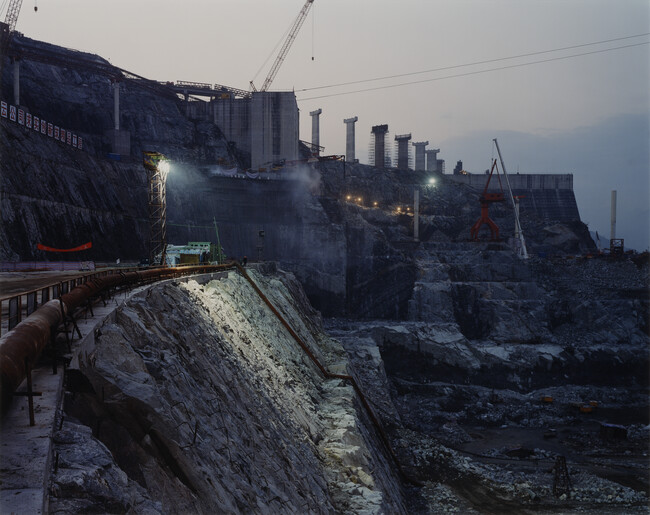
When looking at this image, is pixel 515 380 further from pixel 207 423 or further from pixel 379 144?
pixel 379 144

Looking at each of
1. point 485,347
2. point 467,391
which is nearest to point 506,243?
point 485,347

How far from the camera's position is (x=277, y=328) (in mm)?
28312

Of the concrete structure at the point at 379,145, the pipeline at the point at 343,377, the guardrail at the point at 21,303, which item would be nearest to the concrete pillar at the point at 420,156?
the concrete structure at the point at 379,145

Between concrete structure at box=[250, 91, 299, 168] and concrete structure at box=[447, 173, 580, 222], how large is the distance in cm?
4430

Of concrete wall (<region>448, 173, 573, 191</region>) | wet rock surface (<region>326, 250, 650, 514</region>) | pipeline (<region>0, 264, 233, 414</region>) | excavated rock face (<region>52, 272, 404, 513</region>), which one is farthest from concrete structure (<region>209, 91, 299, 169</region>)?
pipeline (<region>0, 264, 233, 414</region>)

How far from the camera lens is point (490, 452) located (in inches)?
1319

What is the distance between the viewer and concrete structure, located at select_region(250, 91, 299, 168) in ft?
273

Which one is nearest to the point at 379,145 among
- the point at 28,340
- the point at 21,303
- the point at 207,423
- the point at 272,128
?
the point at 272,128

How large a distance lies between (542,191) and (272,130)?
230ft

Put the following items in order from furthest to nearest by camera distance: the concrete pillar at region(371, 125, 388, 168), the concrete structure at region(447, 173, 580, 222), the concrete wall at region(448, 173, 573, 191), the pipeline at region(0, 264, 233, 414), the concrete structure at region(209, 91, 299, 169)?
the concrete wall at region(448, 173, 573, 191), the concrete structure at region(447, 173, 580, 222), the concrete pillar at region(371, 125, 388, 168), the concrete structure at region(209, 91, 299, 169), the pipeline at region(0, 264, 233, 414)

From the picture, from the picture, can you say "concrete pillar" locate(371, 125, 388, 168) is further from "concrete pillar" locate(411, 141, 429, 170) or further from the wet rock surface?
the wet rock surface

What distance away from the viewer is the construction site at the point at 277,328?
8477 mm

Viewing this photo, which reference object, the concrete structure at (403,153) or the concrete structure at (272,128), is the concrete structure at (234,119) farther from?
the concrete structure at (403,153)

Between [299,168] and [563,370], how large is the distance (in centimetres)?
4920
